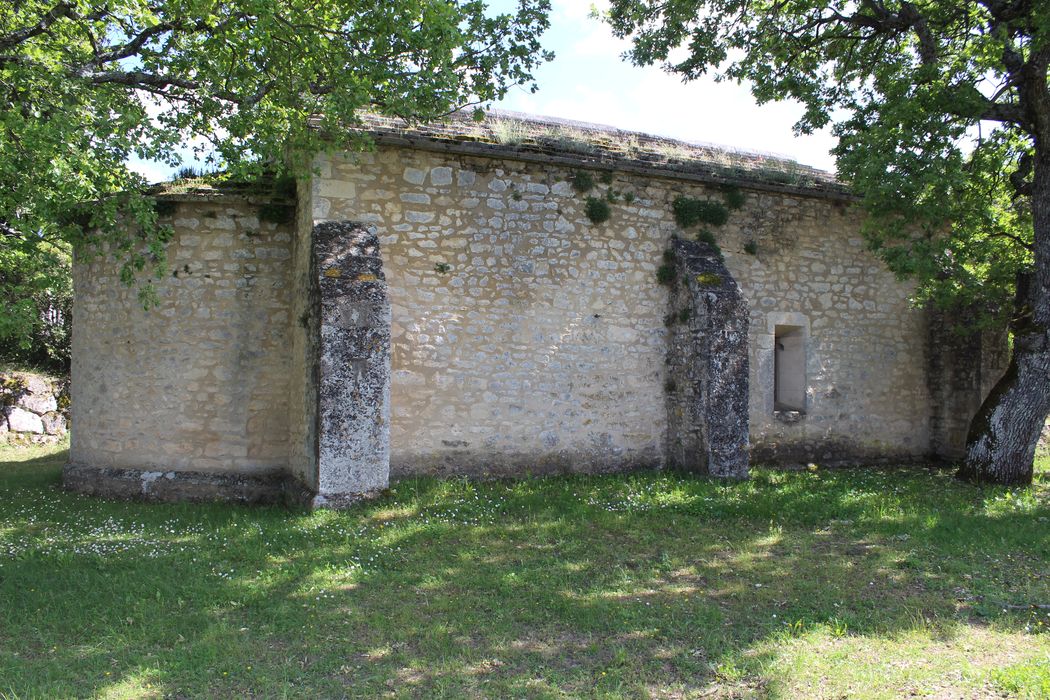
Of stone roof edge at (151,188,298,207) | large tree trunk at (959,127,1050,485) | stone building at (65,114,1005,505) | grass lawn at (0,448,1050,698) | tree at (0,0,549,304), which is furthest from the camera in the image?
large tree trunk at (959,127,1050,485)

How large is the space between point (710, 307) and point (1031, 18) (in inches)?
194

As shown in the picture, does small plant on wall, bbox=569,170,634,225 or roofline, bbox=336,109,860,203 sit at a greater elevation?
roofline, bbox=336,109,860,203

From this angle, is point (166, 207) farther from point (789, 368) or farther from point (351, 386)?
point (789, 368)

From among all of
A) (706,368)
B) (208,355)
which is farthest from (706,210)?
(208,355)

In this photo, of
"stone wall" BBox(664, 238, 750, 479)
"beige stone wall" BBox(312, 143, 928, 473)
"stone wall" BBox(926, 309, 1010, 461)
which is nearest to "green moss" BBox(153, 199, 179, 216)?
"beige stone wall" BBox(312, 143, 928, 473)

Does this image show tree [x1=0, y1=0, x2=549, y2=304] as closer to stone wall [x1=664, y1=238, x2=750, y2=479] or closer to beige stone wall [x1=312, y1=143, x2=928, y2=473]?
beige stone wall [x1=312, y1=143, x2=928, y2=473]

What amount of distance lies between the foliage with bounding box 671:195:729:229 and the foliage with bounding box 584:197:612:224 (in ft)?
3.93

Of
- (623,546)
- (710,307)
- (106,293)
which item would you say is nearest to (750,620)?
(623,546)

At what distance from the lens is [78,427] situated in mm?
9422

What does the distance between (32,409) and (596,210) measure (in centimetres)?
1383

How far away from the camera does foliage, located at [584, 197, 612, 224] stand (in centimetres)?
946

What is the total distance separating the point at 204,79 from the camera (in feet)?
21.1

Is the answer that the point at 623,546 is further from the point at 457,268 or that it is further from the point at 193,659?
the point at 457,268

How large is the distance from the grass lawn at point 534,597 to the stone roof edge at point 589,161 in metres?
4.22
